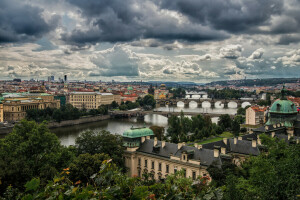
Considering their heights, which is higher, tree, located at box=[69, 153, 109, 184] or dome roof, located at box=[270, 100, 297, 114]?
dome roof, located at box=[270, 100, 297, 114]

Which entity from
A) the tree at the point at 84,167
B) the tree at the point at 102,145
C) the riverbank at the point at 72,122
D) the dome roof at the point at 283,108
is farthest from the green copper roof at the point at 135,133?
the riverbank at the point at 72,122

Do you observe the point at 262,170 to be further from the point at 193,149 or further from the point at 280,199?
the point at 193,149

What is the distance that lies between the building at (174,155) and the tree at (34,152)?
5948mm

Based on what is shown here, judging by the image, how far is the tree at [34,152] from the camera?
19.1 m

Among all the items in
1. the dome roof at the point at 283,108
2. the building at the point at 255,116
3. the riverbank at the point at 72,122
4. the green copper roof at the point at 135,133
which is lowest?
the riverbank at the point at 72,122

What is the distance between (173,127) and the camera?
49.5 meters

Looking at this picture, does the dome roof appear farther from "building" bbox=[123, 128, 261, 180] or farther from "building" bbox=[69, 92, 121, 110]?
"building" bbox=[69, 92, 121, 110]

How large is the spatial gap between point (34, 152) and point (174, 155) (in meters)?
11.9

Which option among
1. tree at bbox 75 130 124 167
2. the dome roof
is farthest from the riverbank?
the dome roof

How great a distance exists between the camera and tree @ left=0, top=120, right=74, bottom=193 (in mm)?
19125

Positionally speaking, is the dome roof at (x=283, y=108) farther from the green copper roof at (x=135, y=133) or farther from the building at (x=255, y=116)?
the building at (x=255, y=116)

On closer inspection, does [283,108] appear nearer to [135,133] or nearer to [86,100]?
[135,133]

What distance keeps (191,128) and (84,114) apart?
39912 mm

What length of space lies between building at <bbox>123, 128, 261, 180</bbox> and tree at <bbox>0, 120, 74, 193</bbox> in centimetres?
595
